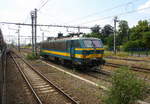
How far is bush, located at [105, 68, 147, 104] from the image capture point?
4.74 m

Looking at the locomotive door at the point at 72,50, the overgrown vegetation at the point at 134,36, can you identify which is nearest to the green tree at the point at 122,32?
the overgrown vegetation at the point at 134,36

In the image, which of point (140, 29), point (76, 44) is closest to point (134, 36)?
point (140, 29)

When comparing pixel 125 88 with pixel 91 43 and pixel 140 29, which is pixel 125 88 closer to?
pixel 91 43

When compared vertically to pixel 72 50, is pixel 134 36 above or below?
above

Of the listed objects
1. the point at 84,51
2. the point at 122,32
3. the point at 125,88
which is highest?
the point at 122,32

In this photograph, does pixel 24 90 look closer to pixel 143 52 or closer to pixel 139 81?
pixel 139 81

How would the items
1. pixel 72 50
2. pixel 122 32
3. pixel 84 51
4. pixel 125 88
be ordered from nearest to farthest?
pixel 125 88 → pixel 84 51 → pixel 72 50 → pixel 122 32

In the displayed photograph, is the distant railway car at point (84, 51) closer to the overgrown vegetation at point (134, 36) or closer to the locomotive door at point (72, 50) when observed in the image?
the locomotive door at point (72, 50)

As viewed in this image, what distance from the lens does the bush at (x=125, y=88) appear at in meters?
4.74

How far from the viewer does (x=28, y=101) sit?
22.8 feet

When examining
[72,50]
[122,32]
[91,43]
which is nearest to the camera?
[91,43]

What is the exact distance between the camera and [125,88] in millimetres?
4797

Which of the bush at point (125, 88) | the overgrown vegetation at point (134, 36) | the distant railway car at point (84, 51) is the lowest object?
the bush at point (125, 88)

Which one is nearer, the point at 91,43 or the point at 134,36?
the point at 91,43
